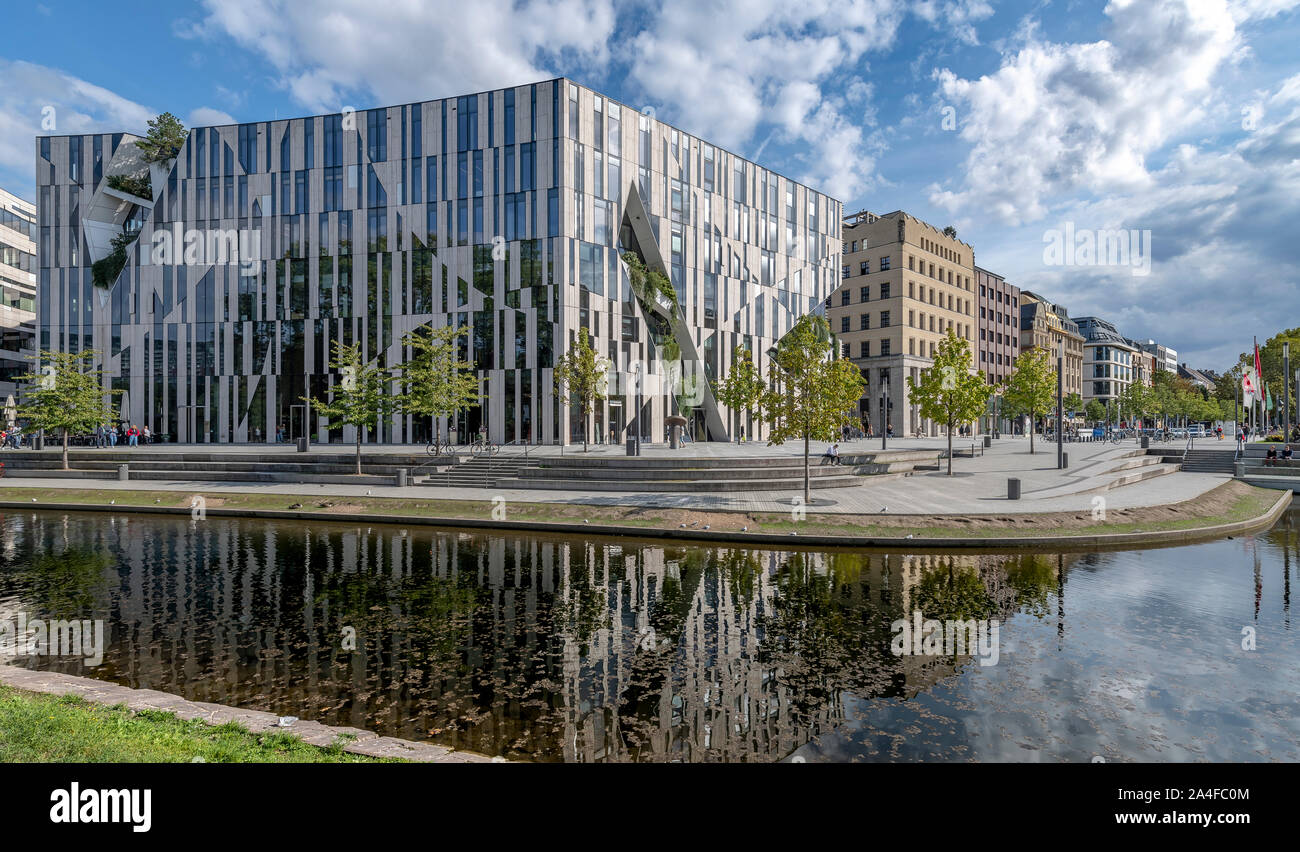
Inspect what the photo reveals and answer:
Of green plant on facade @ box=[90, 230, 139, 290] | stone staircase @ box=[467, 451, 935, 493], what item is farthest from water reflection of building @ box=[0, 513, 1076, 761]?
green plant on facade @ box=[90, 230, 139, 290]

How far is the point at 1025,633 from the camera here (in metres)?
10.4

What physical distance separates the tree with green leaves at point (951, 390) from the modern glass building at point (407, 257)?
71.2ft

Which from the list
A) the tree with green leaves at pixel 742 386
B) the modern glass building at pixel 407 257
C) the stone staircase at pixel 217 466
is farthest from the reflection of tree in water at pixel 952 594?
the modern glass building at pixel 407 257

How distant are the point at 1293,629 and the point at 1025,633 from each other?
484 centimetres

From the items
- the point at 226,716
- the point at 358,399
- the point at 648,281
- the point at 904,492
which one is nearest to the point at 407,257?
the point at 648,281

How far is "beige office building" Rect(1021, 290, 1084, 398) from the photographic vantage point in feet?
348

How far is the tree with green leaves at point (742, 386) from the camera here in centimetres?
2525

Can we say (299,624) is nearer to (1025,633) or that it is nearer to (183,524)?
(1025,633)

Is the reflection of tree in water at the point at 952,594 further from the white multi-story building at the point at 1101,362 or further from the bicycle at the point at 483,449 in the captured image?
the white multi-story building at the point at 1101,362

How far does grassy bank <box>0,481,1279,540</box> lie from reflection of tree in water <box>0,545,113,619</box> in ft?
22.3

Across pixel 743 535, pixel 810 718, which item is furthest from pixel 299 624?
pixel 743 535

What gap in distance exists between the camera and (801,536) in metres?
18.0

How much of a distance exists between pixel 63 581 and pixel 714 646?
573 inches

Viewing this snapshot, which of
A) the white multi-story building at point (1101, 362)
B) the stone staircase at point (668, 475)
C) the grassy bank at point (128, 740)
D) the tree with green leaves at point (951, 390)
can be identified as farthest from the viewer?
the white multi-story building at point (1101, 362)
